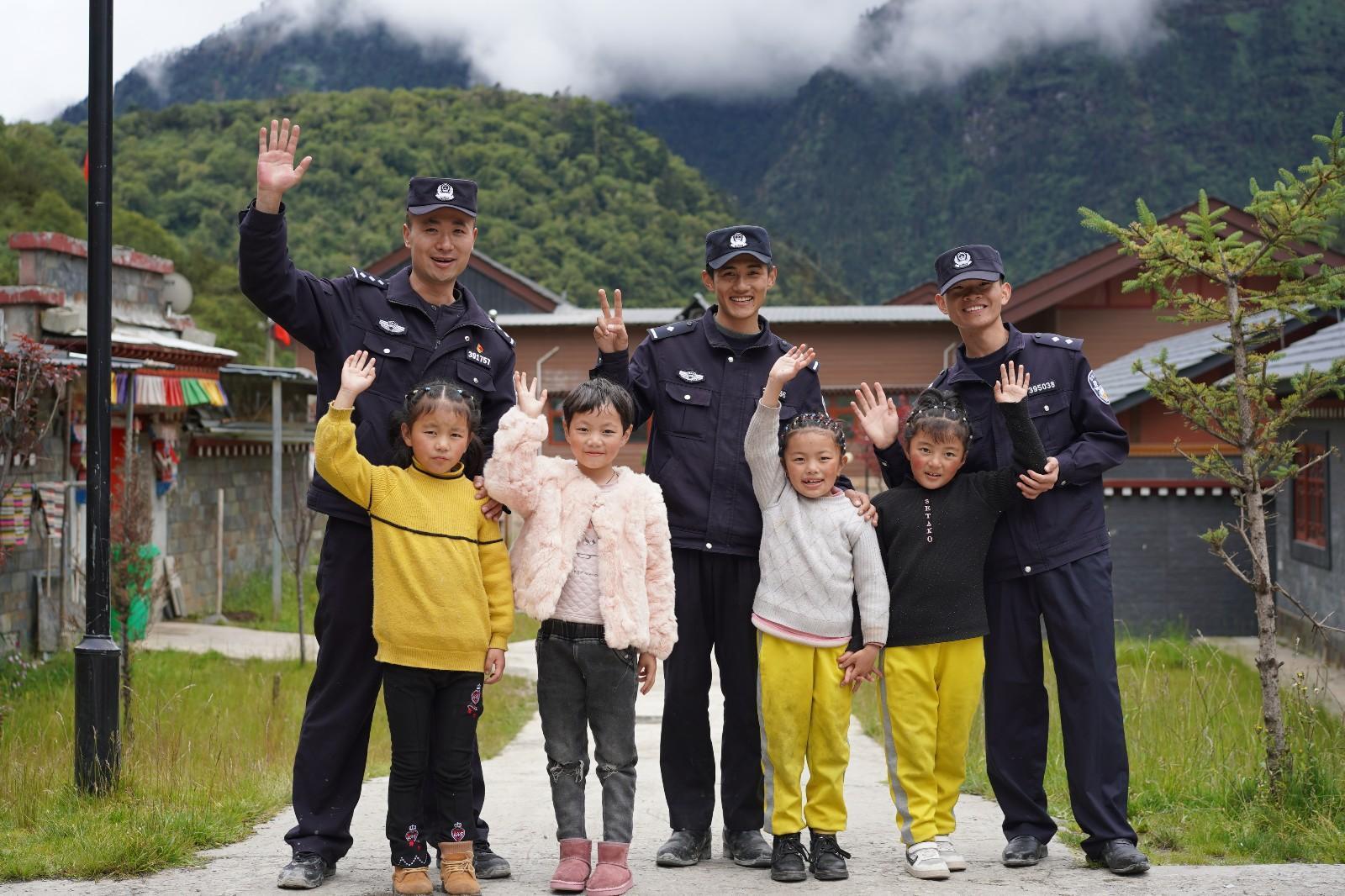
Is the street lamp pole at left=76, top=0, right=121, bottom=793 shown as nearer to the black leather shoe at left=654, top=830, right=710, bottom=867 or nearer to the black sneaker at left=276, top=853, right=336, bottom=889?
the black sneaker at left=276, top=853, right=336, bottom=889

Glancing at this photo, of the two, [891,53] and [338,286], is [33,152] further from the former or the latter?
[891,53]

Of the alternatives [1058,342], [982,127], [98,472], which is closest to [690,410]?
[1058,342]

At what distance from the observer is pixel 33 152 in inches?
1266

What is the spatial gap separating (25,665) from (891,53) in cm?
8694

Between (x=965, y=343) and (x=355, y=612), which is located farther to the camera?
(x=965, y=343)

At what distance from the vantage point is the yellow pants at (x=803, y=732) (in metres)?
4.58

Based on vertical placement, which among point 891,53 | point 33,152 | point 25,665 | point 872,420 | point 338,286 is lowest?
point 25,665

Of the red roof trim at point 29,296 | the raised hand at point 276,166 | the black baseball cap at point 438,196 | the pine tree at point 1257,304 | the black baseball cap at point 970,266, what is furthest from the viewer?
the red roof trim at point 29,296

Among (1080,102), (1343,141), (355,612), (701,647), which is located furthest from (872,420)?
(1080,102)

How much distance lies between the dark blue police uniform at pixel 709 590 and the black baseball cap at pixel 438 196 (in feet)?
2.43

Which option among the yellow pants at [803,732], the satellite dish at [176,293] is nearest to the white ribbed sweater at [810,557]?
the yellow pants at [803,732]

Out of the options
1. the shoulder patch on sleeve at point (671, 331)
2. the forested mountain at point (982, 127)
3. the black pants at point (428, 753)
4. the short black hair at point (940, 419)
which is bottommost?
the black pants at point (428, 753)

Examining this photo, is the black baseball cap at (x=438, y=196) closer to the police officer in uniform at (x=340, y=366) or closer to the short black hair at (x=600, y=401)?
the police officer in uniform at (x=340, y=366)

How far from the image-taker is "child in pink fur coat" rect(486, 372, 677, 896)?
4418mm
